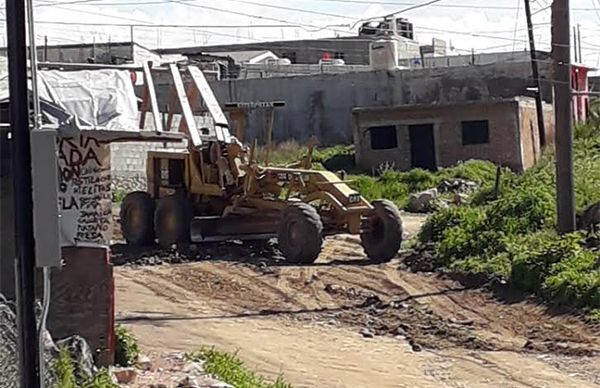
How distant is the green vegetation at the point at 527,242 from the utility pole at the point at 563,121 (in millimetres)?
457

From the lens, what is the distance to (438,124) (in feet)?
149

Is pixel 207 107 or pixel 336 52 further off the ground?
pixel 336 52

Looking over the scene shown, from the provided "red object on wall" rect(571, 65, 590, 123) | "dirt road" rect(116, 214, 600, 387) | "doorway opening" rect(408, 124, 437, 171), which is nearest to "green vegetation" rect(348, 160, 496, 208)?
"doorway opening" rect(408, 124, 437, 171)

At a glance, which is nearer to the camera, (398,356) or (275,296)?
(398,356)

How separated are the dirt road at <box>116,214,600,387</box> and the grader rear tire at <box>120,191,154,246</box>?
2.43 metres

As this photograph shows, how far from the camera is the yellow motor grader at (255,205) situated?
22.2 metres

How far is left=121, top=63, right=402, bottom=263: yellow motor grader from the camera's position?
22.2 m

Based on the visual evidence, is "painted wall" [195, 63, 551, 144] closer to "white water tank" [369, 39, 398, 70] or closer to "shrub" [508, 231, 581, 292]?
"white water tank" [369, 39, 398, 70]

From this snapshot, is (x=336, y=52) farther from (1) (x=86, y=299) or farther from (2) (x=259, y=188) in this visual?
(1) (x=86, y=299)

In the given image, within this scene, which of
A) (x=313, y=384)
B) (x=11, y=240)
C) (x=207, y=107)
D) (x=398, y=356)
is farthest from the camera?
(x=207, y=107)

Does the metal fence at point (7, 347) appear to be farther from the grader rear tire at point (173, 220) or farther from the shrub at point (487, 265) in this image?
the grader rear tire at point (173, 220)

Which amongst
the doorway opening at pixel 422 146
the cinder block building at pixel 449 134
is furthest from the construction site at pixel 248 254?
the doorway opening at pixel 422 146

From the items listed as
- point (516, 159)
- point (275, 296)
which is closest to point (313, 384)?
point (275, 296)

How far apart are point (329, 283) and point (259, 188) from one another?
3246 millimetres
